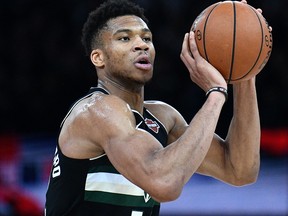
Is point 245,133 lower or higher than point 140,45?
lower

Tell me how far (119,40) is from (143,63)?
22 cm

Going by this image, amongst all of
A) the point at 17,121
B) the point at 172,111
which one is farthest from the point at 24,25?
the point at 172,111

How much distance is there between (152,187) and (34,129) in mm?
6194

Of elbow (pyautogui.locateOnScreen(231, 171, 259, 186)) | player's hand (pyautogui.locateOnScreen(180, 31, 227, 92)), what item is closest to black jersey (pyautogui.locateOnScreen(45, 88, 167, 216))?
player's hand (pyautogui.locateOnScreen(180, 31, 227, 92))

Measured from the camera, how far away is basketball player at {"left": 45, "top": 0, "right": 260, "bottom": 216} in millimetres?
3445

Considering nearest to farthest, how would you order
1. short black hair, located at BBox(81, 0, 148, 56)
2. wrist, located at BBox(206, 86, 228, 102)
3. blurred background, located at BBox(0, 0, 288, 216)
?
wrist, located at BBox(206, 86, 228, 102) < short black hair, located at BBox(81, 0, 148, 56) < blurred background, located at BBox(0, 0, 288, 216)

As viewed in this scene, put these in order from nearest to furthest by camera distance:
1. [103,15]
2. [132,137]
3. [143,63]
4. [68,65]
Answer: [132,137]
[143,63]
[103,15]
[68,65]

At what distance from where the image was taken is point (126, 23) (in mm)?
4145

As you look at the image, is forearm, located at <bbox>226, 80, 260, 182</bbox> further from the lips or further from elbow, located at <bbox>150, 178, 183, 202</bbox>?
elbow, located at <bbox>150, 178, 183, 202</bbox>

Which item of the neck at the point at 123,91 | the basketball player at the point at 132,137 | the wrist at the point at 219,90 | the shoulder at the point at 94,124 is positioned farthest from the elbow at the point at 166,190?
the neck at the point at 123,91

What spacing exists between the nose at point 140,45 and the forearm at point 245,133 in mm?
717

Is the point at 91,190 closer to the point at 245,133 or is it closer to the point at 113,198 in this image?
the point at 113,198

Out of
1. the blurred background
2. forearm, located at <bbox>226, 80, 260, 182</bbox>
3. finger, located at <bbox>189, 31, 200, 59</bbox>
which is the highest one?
finger, located at <bbox>189, 31, 200, 59</bbox>

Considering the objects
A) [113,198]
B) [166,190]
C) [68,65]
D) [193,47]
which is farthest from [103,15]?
[68,65]
